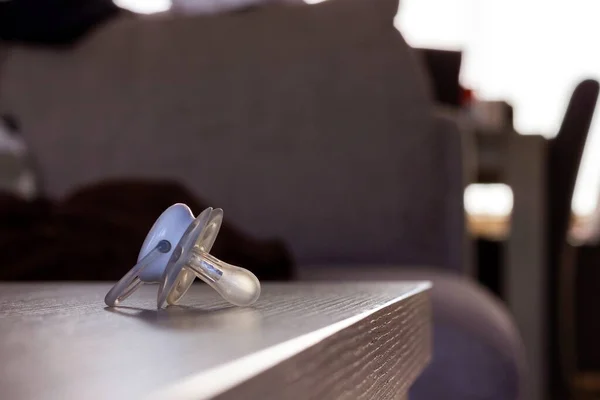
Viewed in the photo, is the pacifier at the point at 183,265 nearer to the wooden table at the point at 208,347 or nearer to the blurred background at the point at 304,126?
the wooden table at the point at 208,347

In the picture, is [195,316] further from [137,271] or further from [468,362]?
[468,362]

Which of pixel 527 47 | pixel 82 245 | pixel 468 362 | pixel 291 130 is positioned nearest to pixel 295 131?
pixel 291 130

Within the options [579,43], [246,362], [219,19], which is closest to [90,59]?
[219,19]

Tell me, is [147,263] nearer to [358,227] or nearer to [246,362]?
[246,362]

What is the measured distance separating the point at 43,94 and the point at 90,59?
0.38 ft

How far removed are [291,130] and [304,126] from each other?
23 mm

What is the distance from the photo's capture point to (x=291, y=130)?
133 cm

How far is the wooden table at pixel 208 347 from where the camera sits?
17 centimetres

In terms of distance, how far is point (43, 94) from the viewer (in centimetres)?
150

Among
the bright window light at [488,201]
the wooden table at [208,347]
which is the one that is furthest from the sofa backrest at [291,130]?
the bright window light at [488,201]

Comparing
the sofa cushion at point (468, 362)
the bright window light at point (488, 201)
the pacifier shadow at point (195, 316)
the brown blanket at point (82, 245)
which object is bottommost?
the bright window light at point (488, 201)

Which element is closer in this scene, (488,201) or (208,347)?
(208,347)

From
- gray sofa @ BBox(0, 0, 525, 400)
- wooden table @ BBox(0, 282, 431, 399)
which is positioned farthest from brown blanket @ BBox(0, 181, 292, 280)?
wooden table @ BBox(0, 282, 431, 399)

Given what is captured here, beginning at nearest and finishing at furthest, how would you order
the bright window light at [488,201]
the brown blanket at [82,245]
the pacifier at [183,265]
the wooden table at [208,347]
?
1. the wooden table at [208,347]
2. the pacifier at [183,265]
3. the brown blanket at [82,245]
4. the bright window light at [488,201]
